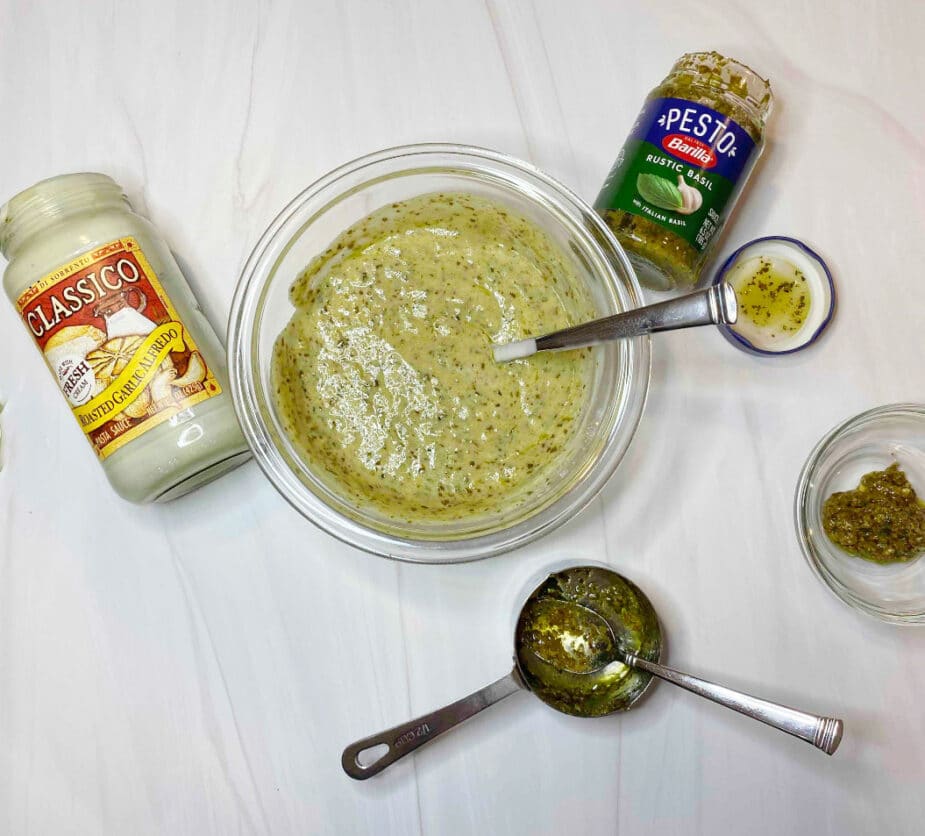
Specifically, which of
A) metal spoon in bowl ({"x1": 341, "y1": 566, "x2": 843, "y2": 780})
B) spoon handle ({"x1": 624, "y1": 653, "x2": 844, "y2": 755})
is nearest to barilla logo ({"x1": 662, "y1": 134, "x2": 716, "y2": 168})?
metal spoon in bowl ({"x1": 341, "y1": 566, "x2": 843, "y2": 780})

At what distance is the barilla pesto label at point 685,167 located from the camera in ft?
3.48

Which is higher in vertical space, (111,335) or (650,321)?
(111,335)

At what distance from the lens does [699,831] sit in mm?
1214

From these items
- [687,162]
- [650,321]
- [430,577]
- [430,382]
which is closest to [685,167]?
[687,162]

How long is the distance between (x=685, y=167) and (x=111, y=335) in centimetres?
80

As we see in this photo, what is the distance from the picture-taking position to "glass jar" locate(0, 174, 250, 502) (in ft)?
3.36

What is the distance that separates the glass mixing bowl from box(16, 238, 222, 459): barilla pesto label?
0.09 metres

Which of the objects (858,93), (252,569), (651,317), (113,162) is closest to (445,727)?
(252,569)

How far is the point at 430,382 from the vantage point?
111cm

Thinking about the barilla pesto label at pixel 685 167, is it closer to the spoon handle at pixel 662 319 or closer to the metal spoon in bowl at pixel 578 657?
the spoon handle at pixel 662 319

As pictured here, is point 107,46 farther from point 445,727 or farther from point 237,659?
point 445,727

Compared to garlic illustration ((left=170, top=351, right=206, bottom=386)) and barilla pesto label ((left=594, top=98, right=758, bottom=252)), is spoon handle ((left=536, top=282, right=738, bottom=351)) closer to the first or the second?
barilla pesto label ((left=594, top=98, right=758, bottom=252))

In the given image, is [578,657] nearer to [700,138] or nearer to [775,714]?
[775,714]

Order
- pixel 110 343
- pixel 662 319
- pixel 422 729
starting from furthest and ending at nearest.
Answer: pixel 422 729 < pixel 110 343 < pixel 662 319
